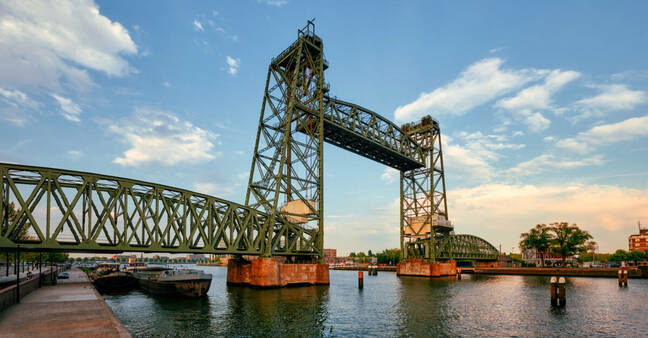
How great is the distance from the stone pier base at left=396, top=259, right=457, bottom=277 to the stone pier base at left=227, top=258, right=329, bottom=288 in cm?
3347

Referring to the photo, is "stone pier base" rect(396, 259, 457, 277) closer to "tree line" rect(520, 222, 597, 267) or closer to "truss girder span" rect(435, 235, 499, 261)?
"truss girder span" rect(435, 235, 499, 261)

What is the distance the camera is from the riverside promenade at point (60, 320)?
15.3 meters

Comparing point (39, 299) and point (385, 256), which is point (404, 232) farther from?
point (385, 256)

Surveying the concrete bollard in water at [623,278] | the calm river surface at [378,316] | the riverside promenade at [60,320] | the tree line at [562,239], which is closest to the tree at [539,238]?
the tree line at [562,239]

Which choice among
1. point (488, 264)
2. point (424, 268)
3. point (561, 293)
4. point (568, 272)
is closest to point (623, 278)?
point (561, 293)

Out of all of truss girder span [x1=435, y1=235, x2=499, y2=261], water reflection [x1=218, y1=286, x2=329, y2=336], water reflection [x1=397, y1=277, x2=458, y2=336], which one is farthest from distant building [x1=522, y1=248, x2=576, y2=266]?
water reflection [x1=218, y1=286, x2=329, y2=336]

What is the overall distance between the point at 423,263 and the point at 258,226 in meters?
44.7

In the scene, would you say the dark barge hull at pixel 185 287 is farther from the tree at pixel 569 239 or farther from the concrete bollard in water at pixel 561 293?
the tree at pixel 569 239

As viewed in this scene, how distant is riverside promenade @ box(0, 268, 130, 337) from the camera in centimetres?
1534

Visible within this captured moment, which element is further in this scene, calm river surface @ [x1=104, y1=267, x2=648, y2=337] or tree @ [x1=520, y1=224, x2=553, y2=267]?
tree @ [x1=520, y1=224, x2=553, y2=267]

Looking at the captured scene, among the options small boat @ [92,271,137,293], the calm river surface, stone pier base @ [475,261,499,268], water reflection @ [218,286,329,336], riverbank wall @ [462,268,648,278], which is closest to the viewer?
water reflection @ [218,286,329,336]

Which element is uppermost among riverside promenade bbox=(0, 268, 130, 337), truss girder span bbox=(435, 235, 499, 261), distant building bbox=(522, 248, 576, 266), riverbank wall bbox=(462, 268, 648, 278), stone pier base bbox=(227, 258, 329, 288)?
riverside promenade bbox=(0, 268, 130, 337)

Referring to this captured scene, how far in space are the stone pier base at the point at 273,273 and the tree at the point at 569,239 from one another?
74192 mm

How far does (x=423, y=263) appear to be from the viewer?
257 ft
